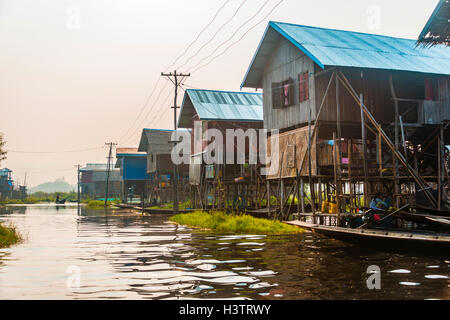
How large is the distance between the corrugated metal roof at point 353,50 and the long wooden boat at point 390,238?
21.0ft

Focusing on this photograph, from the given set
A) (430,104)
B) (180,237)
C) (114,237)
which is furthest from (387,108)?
(114,237)

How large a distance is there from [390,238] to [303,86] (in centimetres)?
995

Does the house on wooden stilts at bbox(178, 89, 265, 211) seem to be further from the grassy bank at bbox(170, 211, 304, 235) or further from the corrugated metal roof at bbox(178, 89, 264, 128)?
the grassy bank at bbox(170, 211, 304, 235)

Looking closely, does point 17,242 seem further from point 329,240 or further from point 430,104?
point 430,104

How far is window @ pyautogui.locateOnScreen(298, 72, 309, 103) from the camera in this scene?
20.3 m

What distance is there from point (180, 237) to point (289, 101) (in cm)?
789

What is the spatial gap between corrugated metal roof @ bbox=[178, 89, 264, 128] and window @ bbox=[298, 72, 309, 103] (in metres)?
10.1

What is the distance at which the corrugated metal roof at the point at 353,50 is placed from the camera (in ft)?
61.5

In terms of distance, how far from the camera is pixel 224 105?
1264 inches

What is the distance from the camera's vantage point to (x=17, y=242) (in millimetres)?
16172

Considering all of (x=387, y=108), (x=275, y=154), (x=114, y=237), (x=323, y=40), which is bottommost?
(x=114, y=237)

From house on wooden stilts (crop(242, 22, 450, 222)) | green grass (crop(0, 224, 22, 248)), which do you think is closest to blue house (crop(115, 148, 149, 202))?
house on wooden stilts (crop(242, 22, 450, 222))

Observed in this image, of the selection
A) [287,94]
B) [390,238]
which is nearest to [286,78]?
[287,94]
